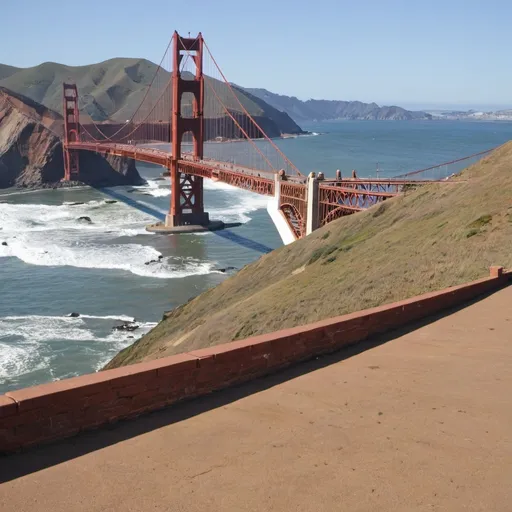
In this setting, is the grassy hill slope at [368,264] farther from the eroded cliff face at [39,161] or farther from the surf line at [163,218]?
the eroded cliff face at [39,161]

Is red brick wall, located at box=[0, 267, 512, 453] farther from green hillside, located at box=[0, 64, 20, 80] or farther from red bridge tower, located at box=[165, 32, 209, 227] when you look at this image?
green hillside, located at box=[0, 64, 20, 80]

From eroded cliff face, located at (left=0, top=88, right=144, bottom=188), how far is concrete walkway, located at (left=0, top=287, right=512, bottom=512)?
7080 cm

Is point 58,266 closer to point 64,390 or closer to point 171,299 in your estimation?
point 171,299

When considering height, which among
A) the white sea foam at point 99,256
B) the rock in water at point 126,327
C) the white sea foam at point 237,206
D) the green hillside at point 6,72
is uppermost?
the green hillside at point 6,72

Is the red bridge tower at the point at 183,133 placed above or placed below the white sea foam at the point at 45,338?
above

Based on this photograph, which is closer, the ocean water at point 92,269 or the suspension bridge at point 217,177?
the ocean water at point 92,269

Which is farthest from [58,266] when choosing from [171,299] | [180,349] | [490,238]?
[490,238]

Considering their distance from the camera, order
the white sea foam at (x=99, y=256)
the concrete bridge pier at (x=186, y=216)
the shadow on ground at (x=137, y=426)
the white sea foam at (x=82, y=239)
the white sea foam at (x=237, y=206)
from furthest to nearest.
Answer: the white sea foam at (x=237, y=206) < the concrete bridge pier at (x=186, y=216) < the white sea foam at (x=82, y=239) < the white sea foam at (x=99, y=256) < the shadow on ground at (x=137, y=426)

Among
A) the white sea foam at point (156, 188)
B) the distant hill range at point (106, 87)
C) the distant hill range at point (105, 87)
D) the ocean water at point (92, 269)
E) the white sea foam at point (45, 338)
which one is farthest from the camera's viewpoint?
the distant hill range at point (105, 87)

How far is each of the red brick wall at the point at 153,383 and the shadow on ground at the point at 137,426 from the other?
6 centimetres

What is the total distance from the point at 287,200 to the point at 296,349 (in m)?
23.8

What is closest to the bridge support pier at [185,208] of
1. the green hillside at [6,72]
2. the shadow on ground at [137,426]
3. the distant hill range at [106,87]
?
the shadow on ground at [137,426]

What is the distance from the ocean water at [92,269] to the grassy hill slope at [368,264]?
10.3 ft

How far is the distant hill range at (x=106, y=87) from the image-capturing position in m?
155
